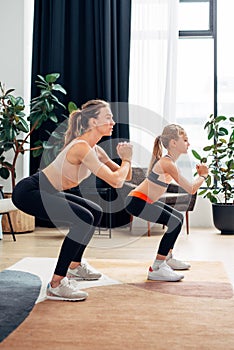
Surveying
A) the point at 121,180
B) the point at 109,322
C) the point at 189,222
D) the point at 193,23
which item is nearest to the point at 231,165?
the point at 189,222

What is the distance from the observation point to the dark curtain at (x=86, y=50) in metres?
6.65

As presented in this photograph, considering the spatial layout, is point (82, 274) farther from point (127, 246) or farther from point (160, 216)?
point (127, 246)

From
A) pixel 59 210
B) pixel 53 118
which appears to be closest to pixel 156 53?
pixel 53 118

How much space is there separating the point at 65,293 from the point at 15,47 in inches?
158

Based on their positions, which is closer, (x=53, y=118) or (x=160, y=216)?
(x=160, y=216)

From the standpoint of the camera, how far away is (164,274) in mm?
3801

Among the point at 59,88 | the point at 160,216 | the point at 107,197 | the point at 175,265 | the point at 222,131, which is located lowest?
the point at 175,265

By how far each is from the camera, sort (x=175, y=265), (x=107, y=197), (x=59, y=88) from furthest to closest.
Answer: (x=107, y=197)
(x=59, y=88)
(x=175, y=265)

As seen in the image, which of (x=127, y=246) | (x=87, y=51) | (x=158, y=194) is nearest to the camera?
(x=158, y=194)

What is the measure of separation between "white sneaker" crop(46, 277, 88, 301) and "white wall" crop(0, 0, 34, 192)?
3.43 metres

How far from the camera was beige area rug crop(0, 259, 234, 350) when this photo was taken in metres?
2.53

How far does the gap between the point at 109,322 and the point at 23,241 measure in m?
2.92

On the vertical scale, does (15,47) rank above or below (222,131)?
above

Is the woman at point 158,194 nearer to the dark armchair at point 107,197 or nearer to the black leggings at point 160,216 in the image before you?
the black leggings at point 160,216
